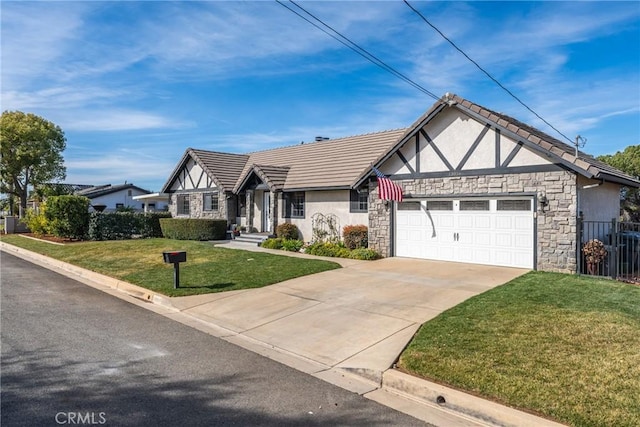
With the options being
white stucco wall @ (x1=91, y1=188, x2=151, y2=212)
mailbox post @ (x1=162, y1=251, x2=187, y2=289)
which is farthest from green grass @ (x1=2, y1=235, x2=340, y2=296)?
white stucco wall @ (x1=91, y1=188, x2=151, y2=212)

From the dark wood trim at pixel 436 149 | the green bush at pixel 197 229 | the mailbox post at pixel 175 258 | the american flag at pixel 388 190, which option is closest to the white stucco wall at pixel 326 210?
the american flag at pixel 388 190

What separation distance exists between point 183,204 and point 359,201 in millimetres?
15867

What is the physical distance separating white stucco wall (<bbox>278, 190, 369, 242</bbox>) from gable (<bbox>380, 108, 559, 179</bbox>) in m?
3.38

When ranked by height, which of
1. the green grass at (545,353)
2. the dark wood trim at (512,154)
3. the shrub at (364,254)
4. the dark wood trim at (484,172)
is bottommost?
the green grass at (545,353)

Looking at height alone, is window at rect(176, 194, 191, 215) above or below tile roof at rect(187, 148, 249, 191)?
below

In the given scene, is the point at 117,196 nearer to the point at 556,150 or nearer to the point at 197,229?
the point at 197,229

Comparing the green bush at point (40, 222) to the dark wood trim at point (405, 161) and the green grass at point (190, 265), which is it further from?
the dark wood trim at point (405, 161)

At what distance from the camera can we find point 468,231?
13789 millimetres

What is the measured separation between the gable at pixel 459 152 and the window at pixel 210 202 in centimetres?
1405

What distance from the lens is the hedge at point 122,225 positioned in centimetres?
2323

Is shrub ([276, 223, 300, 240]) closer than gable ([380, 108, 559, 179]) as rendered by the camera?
No

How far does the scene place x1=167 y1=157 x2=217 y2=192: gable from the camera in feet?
89.8

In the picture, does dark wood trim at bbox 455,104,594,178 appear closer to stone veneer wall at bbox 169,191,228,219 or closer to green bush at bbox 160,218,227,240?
green bush at bbox 160,218,227,240

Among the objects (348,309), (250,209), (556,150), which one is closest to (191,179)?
(250,209)
